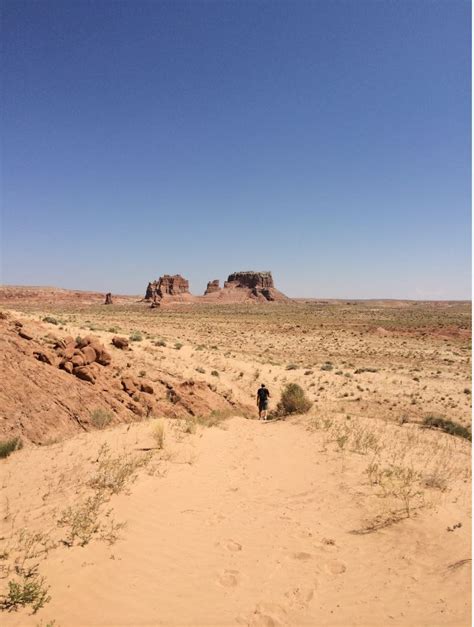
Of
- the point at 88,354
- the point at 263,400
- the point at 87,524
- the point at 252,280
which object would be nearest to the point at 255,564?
the point at 87,524

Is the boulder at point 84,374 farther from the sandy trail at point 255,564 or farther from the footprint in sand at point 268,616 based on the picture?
the footprint in sand at point 268,616

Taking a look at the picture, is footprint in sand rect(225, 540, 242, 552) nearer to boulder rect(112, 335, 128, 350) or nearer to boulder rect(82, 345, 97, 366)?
boulder rect(82, 345, 97, 366)

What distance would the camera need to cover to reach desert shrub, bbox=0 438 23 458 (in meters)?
7.85

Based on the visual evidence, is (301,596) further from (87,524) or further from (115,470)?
(115,470)

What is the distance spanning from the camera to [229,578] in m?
4.78

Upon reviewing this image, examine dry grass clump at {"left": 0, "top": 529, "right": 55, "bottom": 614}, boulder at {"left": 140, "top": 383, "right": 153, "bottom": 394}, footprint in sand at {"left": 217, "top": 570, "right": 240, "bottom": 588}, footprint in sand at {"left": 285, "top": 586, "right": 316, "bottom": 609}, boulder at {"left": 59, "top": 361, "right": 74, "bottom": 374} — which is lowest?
footprint in sand at {"left": 285, "top": 586, "right": 316, "bottom": 609}

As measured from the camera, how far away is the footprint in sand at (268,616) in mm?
4078

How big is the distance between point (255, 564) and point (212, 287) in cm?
15051

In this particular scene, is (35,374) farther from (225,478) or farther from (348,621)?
A: (348,621)

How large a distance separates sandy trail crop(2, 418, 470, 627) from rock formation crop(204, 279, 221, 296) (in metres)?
145

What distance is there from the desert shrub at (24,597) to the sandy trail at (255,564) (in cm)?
9

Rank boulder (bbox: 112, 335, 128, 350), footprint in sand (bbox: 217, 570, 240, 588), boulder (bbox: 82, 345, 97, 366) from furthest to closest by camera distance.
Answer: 1. boulder (bbox: 112, 335, 128, 350)
2. boulder (bbox: 82, 345, 97, 366)
3. footprint in sand (bbox: 217, 570, 240, 588)

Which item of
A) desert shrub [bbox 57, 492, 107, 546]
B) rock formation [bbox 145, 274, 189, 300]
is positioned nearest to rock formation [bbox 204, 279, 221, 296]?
rock formation [bbox 145, 274, 189, 300]

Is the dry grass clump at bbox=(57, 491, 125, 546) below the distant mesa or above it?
below
